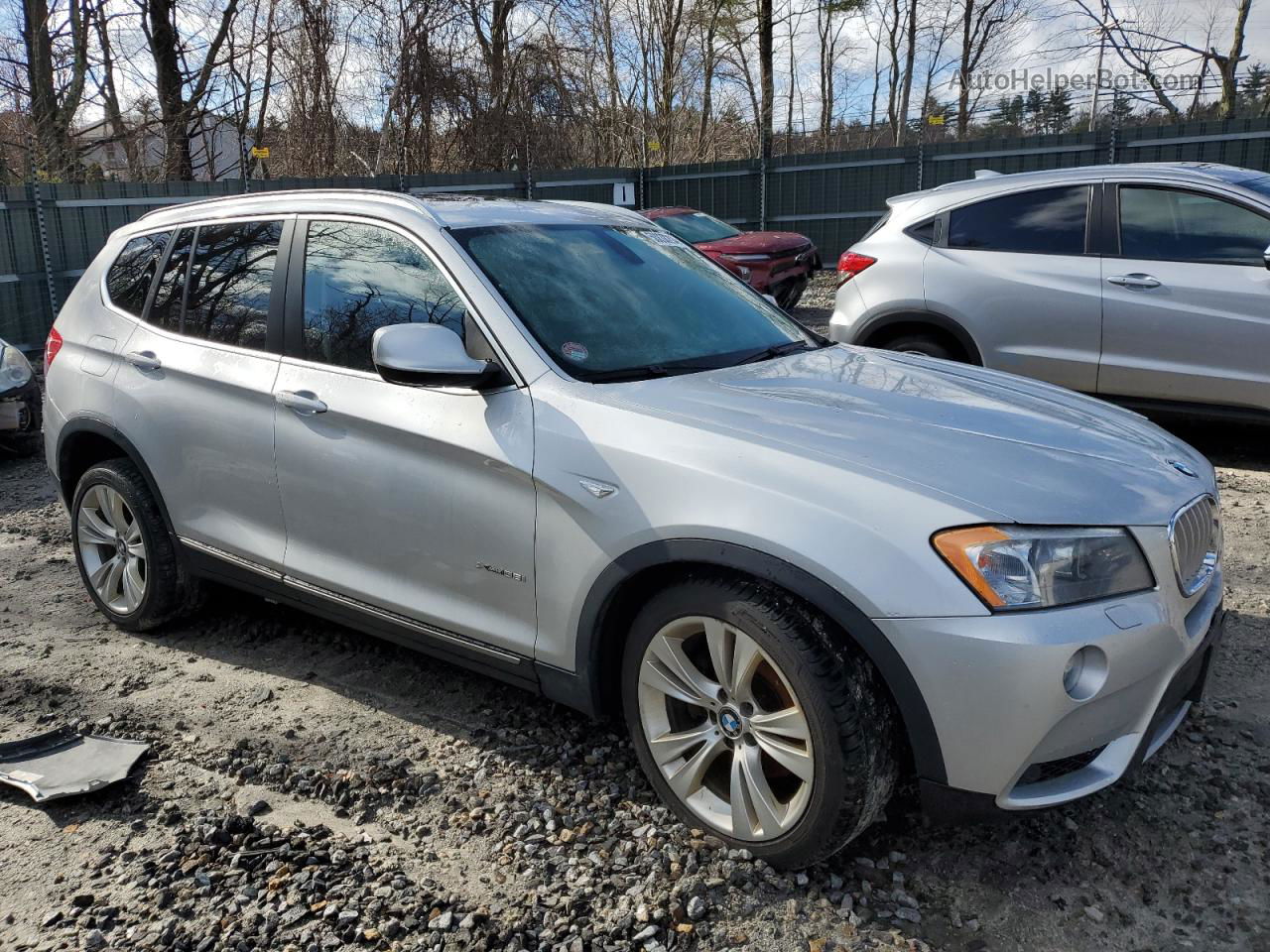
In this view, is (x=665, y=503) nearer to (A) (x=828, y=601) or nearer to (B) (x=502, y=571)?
(A) (x=828, y=601)

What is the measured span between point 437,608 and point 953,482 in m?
1.60

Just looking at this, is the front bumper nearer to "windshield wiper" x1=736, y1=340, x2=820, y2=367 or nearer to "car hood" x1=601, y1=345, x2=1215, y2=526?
"car hood" x1=601, y1=345, x2=1215, y2=526

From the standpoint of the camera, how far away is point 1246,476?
6.20m

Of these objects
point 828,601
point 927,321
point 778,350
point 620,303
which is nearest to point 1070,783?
point 828,601

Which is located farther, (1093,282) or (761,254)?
(761,254)

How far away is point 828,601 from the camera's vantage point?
2459 millimetres

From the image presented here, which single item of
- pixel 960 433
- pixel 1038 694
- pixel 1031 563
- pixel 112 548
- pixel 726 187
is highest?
pixel 726 187

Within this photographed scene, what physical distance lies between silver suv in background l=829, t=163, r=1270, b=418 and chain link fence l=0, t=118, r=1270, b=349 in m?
6.40

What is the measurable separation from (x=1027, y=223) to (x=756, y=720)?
5251 millimetres

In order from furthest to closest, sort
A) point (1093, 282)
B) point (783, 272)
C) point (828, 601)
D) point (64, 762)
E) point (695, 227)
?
point (695, 227) < point (783, 272) < point (1093, 282) < point (64, 762) < point (828, 601)

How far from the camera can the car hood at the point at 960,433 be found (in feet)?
8.35

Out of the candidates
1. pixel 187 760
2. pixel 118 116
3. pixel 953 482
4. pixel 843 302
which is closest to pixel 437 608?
pixel 187 760

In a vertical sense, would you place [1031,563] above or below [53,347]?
below

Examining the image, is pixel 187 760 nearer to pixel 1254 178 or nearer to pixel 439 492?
pixel 439 492
